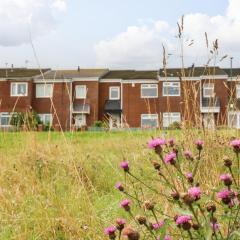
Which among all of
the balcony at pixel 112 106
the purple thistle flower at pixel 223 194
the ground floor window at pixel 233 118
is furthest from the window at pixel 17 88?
the purple thistle flower at pixel 223 194

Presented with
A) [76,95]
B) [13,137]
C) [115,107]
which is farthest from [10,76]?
[13,137]

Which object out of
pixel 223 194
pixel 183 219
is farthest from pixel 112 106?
pixel 183 219

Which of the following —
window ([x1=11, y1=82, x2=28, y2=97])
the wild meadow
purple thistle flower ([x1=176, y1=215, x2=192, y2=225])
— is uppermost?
window ([x1=11, y1=82, x2=28, y2=97])

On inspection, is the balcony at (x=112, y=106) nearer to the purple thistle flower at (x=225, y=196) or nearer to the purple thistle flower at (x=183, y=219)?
the purple thistle flower at (x=225, y=196)

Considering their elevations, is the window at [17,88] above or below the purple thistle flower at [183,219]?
above

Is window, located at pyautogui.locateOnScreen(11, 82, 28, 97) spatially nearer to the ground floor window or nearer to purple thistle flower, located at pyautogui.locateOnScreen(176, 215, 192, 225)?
the ground floor window

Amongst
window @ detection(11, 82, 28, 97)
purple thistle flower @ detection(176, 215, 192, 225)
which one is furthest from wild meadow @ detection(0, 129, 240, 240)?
window @ detection(11, 82, 28, 97)

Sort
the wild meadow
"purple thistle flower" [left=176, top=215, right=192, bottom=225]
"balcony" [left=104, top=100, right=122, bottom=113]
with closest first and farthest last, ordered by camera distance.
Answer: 1. "purple thistle flower" [left=176, top=215, right=192, bottom=225]
2. the wild meadow
3. "balcony" [left=104, top=100, right=122, bottom=113]

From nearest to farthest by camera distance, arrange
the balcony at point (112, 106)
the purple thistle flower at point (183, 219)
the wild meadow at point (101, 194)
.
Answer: the purple thistle flower at point (183, 219), the wild meadow at point (101, 194), the balcony at point (112, 106)

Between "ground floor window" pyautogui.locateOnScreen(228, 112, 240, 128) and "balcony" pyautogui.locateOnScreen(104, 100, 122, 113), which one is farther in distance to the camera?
"balcony" pyautogui.locateOnScreen(104, 100, 122, 113)

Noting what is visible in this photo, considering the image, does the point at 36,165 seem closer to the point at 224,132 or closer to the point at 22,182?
the point at 22,182

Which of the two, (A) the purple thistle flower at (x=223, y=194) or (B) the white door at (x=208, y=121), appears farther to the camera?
(B) the white door at (x=208, y=121)

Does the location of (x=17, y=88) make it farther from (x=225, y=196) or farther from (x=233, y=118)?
(x=225, y=196)

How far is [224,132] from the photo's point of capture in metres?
4.28
